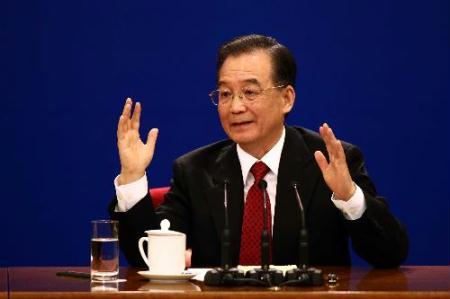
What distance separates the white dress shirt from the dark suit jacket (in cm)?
2

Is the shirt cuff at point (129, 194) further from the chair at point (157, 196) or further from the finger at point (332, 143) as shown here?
the finger at point (332, 143)

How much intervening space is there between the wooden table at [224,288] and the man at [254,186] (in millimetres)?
296

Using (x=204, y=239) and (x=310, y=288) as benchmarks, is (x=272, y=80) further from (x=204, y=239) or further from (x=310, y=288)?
(x=310, y=288)

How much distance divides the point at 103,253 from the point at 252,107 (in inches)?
35.3

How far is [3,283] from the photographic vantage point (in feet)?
7.45

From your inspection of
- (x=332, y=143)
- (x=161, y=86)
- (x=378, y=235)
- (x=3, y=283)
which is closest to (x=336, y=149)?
(x=332, y=143)

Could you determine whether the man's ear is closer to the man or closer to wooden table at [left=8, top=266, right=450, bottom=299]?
the man

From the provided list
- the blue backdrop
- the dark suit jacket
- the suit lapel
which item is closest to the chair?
the dark suit jacket

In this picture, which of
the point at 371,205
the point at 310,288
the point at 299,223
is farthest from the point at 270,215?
the point at 310,288

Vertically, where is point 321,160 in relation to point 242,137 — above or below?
below

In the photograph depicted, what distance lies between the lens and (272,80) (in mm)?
3070

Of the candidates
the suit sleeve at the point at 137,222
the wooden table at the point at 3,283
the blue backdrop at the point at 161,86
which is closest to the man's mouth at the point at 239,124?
the suit sleeve at the point at 137,222

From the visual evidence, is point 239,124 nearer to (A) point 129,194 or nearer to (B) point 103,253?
(A) point 129,194

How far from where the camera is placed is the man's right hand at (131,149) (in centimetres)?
279
